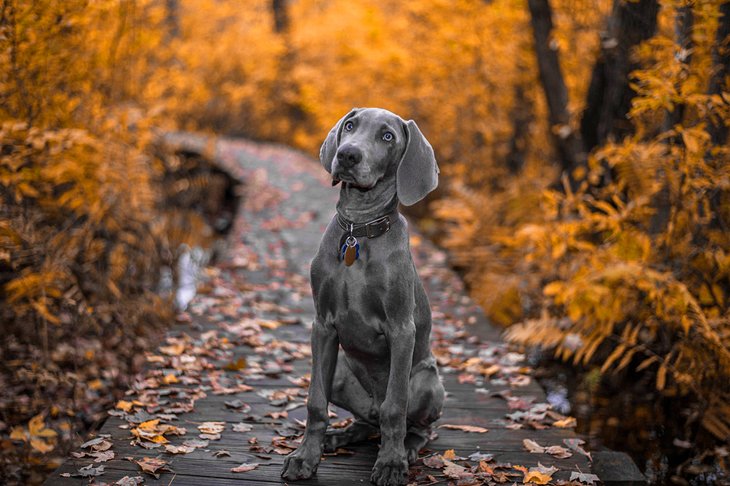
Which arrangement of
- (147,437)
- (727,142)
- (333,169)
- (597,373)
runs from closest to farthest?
(333,169)
(147,437)
(727,142)
(597,373)

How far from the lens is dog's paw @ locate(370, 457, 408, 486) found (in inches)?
133

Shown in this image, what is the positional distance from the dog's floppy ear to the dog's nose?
310 mm

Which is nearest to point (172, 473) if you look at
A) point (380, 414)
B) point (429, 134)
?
point (380, 414)

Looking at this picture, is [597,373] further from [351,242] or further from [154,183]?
[154,183]

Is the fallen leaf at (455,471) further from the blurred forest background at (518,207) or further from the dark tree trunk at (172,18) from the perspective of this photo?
the dark tree trunk at (172,18)

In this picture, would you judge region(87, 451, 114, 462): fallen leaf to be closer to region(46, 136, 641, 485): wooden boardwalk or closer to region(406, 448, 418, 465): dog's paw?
region(46, 136, 641, 485): wooden boardwalk

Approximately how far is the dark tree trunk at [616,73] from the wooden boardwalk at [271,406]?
2.18 m

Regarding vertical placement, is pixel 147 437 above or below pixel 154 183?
below

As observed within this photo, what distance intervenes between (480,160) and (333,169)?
8.06 m

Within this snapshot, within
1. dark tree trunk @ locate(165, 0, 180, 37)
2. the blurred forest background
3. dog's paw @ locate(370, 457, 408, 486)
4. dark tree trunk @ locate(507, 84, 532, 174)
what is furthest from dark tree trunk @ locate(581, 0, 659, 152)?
dark tree trunk @ locate(165, 0, 180, 37)

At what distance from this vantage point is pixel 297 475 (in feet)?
11.3

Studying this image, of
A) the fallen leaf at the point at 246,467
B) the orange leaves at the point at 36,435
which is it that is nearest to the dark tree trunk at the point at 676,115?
the fallen leaf at the point at 246,467

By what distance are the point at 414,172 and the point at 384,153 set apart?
0.18 metres

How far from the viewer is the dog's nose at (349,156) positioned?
314 centimetres
